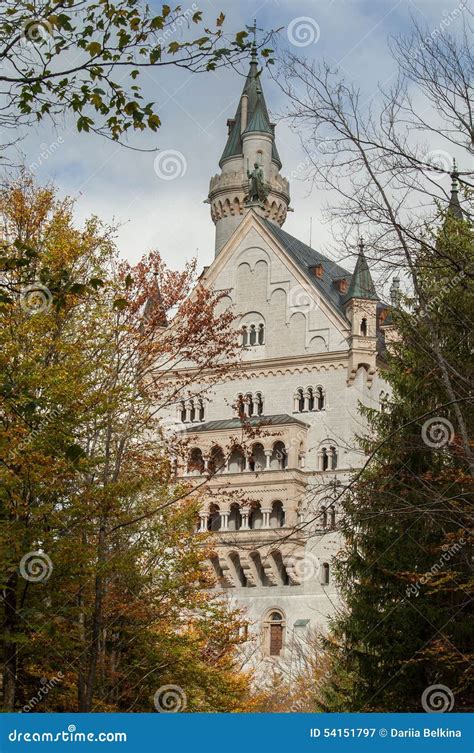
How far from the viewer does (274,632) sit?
56.0m

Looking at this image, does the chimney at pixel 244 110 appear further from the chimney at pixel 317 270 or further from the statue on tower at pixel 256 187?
the chimney at pixel 317 270

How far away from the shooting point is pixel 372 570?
26.2m

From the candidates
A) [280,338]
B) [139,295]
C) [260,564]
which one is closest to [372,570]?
[139,295]

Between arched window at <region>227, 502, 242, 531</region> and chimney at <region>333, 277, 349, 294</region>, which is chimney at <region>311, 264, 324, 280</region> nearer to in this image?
chimney at <region>333, 277, 349, 294</region>

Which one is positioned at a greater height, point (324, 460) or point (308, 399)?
point (308, 399)

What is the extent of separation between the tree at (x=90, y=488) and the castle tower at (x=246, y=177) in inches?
1816

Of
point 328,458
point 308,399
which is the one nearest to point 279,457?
point 328,458

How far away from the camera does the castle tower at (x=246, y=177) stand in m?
71.6

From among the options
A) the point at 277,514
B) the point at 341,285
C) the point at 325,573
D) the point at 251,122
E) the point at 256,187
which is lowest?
the point at 325,573

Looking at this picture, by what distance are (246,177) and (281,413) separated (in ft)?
62.7

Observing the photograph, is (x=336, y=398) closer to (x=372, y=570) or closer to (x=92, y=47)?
(x=372, y=570)

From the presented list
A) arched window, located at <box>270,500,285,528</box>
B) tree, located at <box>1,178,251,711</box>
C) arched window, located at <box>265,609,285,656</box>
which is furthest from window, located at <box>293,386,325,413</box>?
A: tree, located at <box>1,178,251,711</box>

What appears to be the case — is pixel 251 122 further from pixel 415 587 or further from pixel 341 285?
pixel 415 587

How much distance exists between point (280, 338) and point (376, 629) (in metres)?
35.6
